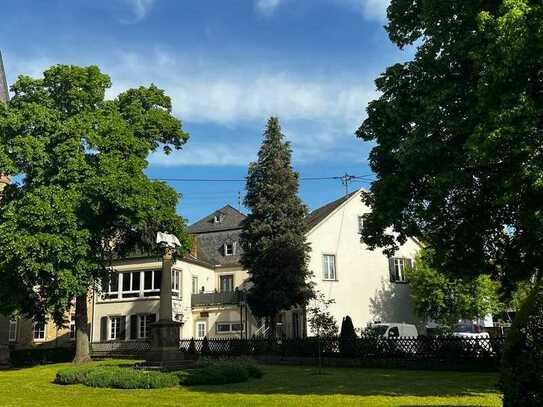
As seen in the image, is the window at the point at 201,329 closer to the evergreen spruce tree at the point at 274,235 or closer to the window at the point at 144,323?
the window at the point at 144,323

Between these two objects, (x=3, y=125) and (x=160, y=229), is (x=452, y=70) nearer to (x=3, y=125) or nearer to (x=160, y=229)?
(x=160, y=229)

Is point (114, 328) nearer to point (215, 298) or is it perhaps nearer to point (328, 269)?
point (215, 298)

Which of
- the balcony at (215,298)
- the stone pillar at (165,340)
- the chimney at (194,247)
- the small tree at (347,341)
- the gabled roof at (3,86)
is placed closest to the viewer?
the stone pillar at (165,340)

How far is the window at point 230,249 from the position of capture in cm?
4691

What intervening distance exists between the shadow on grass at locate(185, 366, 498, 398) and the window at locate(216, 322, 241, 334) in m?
19.9

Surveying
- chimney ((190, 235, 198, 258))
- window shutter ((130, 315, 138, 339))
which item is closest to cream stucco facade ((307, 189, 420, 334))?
chimney ((190, 235, 198, 258))

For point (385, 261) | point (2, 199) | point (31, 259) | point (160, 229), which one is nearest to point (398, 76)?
point (160, 229)

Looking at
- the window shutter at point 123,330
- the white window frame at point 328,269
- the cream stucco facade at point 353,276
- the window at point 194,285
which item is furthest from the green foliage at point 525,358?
the window at point 194,285

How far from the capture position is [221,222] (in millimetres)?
49594

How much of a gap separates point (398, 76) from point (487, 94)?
5052 millimetres

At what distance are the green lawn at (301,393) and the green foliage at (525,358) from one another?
4.79m

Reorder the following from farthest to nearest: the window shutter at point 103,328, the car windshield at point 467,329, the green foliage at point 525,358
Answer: the window shutter at point 103,328
the car windshield at point 467,329
the green foliage at point 525,358

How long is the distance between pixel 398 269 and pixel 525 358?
34942 mm

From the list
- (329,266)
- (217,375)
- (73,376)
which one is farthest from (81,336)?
(329,266)
